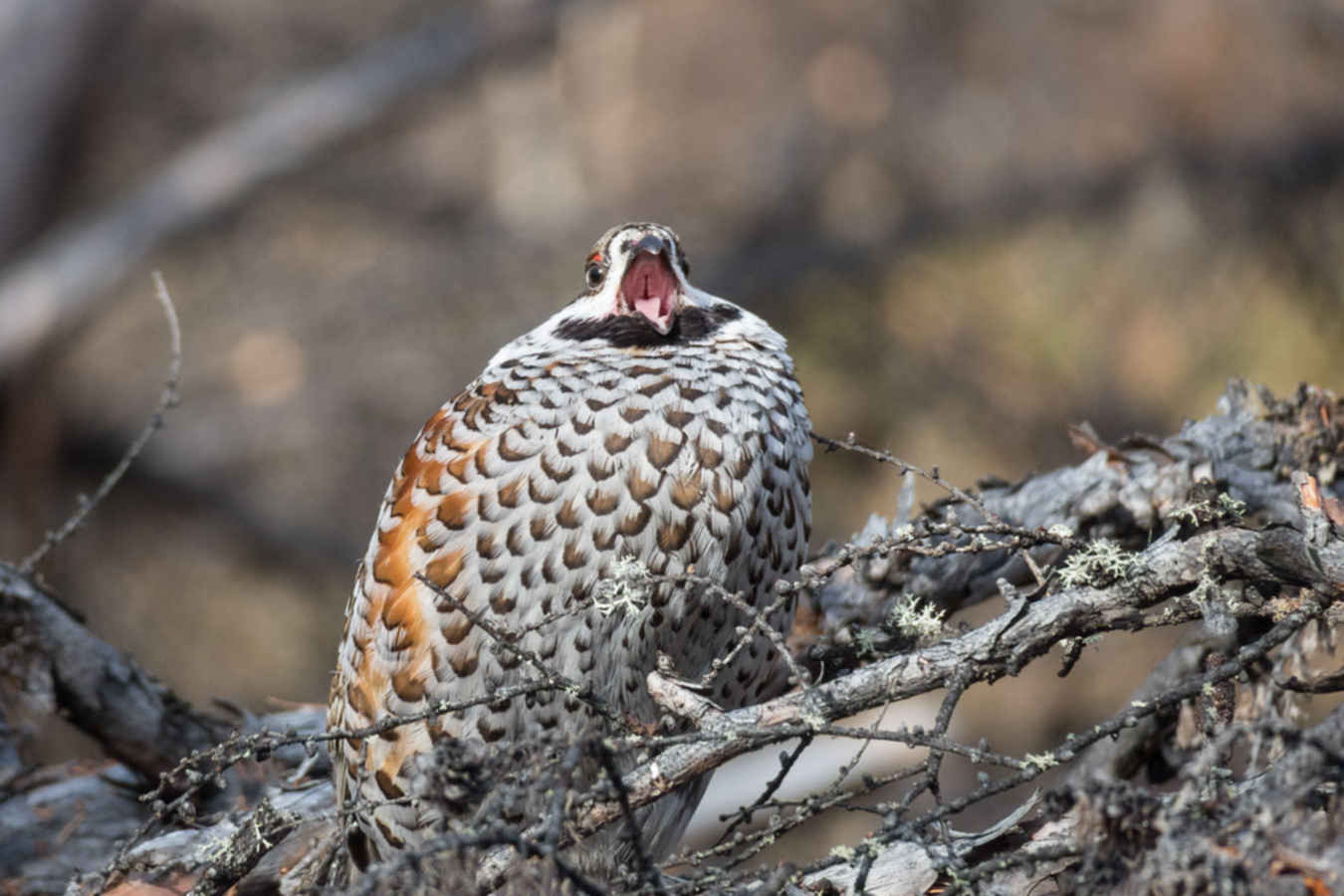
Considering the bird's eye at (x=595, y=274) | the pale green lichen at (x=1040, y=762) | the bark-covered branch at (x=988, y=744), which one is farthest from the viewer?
the bird's eye at (x=595, y=274)

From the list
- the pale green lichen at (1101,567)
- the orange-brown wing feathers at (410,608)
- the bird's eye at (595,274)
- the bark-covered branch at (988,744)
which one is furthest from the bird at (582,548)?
the pale green lichen at (1101,567)

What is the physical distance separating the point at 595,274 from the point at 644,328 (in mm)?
237

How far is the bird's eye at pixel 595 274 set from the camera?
3.43 meters

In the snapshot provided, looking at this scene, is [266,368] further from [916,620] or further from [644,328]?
[916,620]

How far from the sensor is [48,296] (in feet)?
32.8

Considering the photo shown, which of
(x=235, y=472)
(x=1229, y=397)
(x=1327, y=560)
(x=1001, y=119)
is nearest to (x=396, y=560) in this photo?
(x=1327, y=560)

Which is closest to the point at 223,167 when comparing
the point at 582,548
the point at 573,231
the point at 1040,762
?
the point at 573,231

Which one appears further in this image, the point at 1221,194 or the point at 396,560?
the point at 1221,194

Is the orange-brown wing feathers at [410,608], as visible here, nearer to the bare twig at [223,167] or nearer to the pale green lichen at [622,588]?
the pale green lichen at [622,588]

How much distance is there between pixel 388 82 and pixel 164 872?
8093mm

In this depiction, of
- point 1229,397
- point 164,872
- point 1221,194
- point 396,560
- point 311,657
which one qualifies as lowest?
point 164,872

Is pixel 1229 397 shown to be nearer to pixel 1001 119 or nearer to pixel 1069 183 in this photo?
pixel 1069 183

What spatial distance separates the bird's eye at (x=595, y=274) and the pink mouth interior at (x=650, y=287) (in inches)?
3.3

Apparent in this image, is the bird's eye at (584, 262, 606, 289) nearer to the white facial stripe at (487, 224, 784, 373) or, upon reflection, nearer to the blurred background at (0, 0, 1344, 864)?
the white facial stripe at (487, 224, 784, 373)
